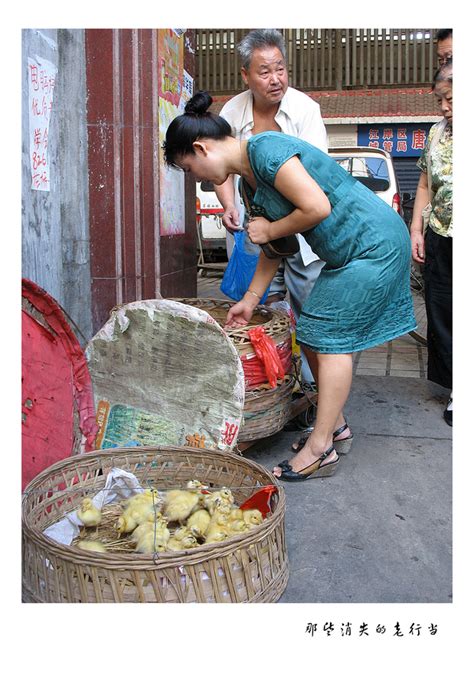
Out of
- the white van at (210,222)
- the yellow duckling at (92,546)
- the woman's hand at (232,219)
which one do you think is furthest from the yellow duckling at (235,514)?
the white van at (210,222)

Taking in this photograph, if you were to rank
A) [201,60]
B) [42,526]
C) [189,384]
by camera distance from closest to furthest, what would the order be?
[42,526] → [189,384] → [201,60]

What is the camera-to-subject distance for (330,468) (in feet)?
9.71

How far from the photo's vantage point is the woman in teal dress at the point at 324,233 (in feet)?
8.25

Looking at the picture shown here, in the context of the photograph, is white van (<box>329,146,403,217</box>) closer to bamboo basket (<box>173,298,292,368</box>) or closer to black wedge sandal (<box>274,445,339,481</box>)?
bamboo basket (<box>173,298,292,368</box>)

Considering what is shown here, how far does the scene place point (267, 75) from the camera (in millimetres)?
3227

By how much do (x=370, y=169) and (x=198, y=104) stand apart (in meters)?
7.19

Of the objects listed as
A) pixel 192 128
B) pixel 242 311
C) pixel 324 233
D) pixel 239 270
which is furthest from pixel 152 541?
pixel 239 270

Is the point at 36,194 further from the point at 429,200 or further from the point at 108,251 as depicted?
the point at 429,200

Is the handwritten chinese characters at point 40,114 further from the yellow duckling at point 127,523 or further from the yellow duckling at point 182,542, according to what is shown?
the yellow duckling at point 182,542

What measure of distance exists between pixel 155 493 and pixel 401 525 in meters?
0.91

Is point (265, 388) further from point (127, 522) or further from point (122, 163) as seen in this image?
point (122, 163)

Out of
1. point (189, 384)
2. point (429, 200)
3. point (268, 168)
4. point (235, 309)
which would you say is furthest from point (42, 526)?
point (429, 200)

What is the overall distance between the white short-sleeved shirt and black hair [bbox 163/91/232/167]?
85 centimetres

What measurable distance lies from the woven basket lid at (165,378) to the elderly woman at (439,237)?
1.52m
